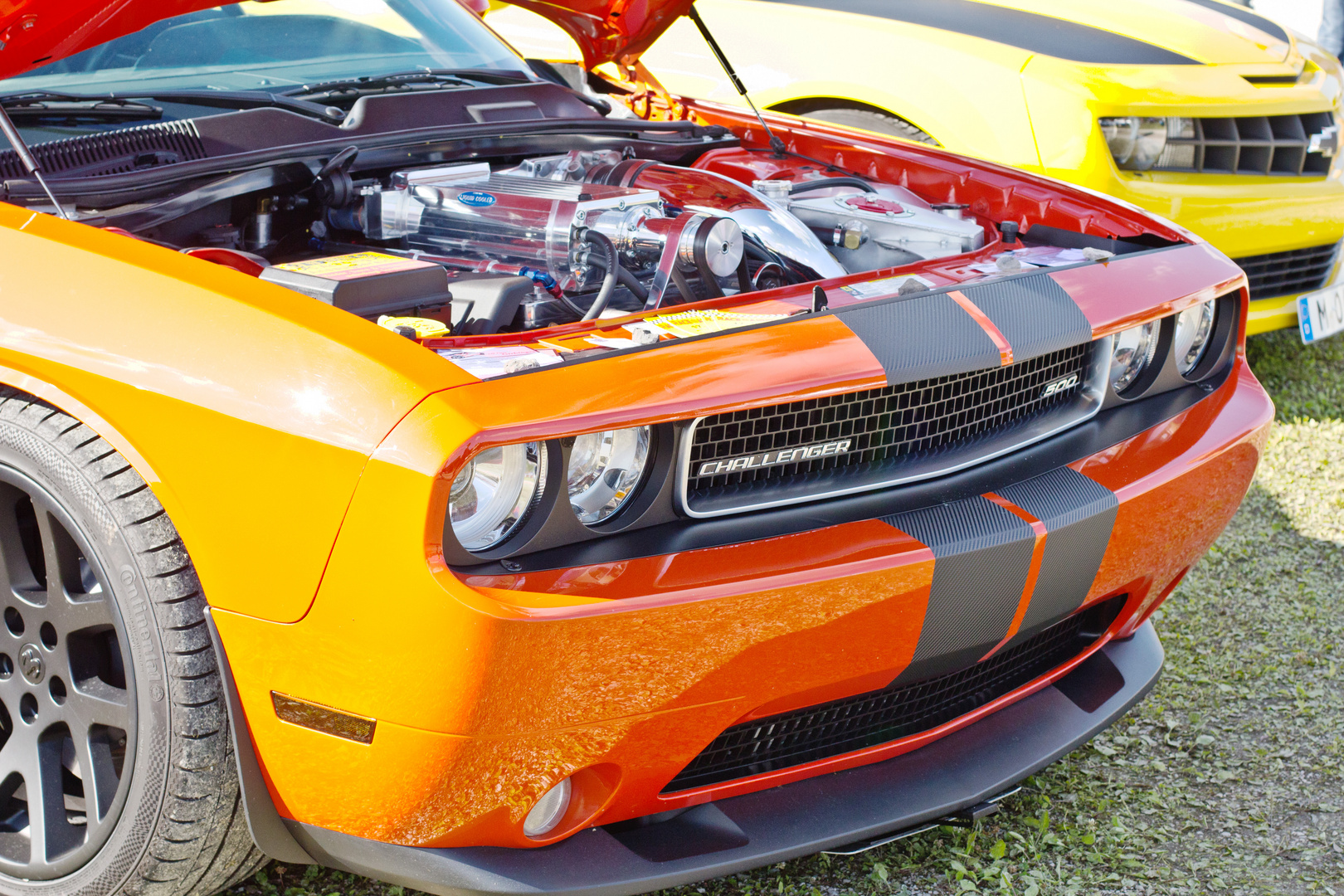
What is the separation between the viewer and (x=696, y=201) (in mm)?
2389

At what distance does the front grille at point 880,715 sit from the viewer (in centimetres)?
167

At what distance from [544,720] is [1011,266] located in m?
1.16

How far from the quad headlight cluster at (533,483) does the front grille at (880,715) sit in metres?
0.37

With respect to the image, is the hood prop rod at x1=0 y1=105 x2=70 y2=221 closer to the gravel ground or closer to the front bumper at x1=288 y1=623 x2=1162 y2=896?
the front bumper at x1=288 y1=623 x2=1162 y2=896

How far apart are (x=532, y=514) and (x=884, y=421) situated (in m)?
0.57

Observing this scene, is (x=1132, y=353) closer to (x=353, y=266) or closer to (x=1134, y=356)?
(x=1134, y=356)

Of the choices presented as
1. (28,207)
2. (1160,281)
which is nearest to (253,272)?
(28,207)

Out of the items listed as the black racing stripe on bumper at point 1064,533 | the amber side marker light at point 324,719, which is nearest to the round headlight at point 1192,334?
the black racing stripe on bumper at point 1064,533

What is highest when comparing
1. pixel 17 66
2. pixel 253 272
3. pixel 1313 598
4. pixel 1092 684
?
pixel 17 66

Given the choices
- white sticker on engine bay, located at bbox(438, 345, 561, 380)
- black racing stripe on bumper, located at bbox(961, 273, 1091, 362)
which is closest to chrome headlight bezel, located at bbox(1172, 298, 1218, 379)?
black racing stripe on bumper, located at bbox(961, 273, 1091, 362)


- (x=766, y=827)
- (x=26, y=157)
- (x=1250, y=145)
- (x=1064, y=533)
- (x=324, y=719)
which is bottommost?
(x=766, y=827)

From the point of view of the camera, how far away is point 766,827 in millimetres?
1653

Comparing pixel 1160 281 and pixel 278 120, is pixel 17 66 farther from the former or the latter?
pixel 1160 281

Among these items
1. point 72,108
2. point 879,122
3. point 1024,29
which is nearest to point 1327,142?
point 1024,29
